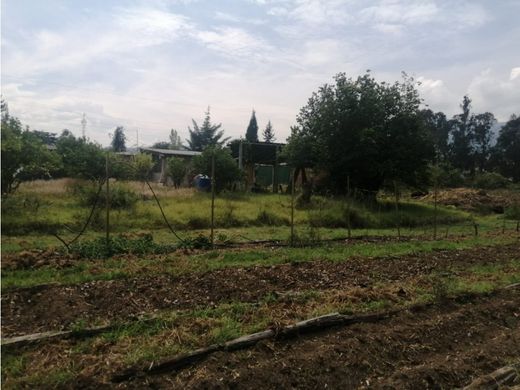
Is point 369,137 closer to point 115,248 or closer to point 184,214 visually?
point 184,214

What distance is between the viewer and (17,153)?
45.2ft

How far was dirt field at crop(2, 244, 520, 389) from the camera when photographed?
12.9 ft

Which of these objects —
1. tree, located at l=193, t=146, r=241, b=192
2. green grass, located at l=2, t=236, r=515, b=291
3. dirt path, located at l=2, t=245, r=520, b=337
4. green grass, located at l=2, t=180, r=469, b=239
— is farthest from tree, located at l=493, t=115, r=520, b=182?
dirt path, located at l=2, t=245, r=520, b=337

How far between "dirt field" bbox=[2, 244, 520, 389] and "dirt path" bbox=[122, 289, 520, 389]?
0.03 feet

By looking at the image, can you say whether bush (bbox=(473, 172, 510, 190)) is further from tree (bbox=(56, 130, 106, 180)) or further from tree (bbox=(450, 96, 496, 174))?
tree (bbox=(56, 130, 106, 180))

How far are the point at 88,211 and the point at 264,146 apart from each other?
18.3 meters

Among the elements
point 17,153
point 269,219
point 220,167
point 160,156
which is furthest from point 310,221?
point 160,156

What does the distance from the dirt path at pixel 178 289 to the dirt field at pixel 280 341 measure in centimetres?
2

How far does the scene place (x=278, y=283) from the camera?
6969 mm

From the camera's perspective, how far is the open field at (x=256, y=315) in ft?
13.1

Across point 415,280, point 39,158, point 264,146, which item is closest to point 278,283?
point 415,280

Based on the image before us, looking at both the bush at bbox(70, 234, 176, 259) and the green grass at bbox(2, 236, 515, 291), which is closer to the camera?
the green grass at bbox(2, 236, 515, 291)

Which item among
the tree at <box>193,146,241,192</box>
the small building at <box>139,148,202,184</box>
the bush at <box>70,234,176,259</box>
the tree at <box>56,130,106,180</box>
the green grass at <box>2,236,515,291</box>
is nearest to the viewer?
the green grass at <box>2,236,515,291</box>

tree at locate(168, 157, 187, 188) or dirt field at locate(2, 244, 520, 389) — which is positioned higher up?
tree at locate(168, 157, 187, 188)
